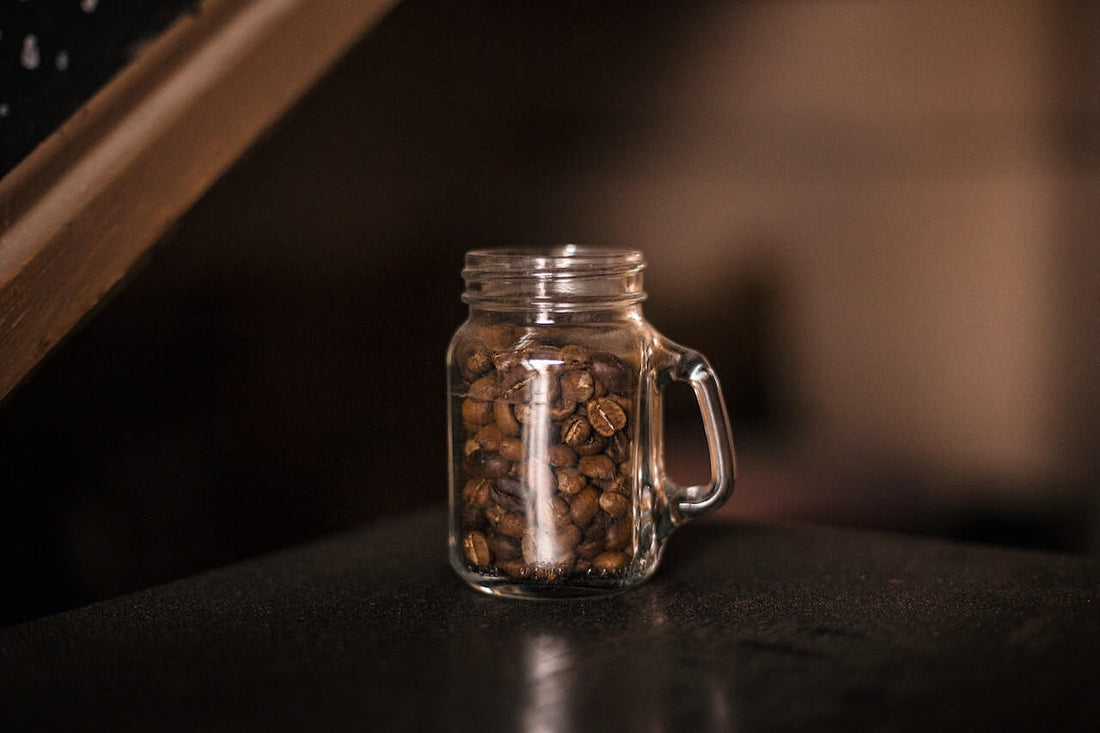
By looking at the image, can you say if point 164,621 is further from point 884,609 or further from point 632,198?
point 632,198

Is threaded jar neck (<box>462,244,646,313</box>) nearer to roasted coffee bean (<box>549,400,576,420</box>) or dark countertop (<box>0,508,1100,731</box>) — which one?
roasted coffee bean (<box>549,400,576,420</box>)

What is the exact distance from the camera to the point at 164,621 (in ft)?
2.19

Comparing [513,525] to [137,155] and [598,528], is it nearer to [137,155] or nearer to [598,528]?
[598,528]

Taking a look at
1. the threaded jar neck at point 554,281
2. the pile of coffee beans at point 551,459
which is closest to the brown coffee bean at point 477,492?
the pile of coffee beans at point 551,459

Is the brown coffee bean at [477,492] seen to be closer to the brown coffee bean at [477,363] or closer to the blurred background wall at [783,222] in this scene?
the brown coffee bean at [477,363]

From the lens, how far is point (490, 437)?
0.69 m

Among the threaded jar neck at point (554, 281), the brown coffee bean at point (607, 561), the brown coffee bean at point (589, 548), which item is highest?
the threaded jar neck at point (554, 281)

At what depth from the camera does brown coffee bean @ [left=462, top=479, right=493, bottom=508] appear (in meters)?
0.69

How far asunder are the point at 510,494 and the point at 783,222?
127 cm

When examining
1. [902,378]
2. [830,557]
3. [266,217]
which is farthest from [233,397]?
[902,378]

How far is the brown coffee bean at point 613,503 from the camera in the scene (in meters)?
0.68

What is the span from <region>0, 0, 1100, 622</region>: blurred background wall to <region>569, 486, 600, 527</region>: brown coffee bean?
0.39m

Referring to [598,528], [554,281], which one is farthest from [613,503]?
[554,281]

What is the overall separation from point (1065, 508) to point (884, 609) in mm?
1163
